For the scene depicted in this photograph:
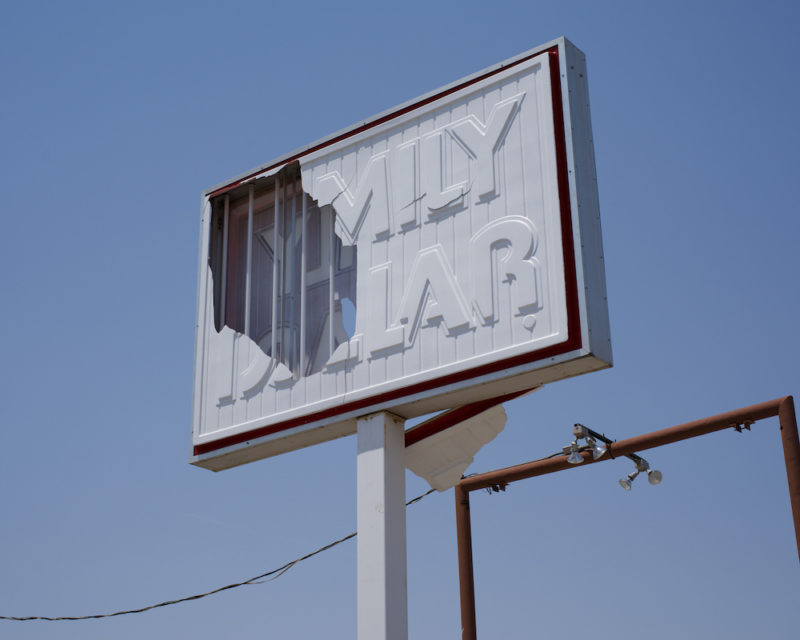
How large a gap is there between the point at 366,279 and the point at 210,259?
1819 millimetres

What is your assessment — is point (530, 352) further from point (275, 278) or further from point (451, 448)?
point (275, 278)

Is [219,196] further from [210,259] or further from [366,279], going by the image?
[366,279]

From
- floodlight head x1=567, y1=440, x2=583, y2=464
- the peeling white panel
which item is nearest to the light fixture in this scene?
floodlight head x1=567, y1=440, x2=583, y2=464

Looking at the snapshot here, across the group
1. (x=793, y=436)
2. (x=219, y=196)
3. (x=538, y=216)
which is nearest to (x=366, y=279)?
(x=538, y=216)

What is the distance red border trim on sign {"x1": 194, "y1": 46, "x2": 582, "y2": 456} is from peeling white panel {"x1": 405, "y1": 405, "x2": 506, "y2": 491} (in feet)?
2.09

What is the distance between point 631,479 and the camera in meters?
11.8

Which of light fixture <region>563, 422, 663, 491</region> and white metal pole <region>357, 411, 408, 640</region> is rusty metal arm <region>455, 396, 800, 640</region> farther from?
white metal pole <region>357, 411, 408, 640</region>

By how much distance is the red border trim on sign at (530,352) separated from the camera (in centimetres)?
716

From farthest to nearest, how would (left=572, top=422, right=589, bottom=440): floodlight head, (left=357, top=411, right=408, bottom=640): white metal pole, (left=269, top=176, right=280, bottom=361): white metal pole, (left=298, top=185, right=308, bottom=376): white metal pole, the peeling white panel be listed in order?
(left=572, top=422, right=589, bottom=440): floodlight head, (left=269, top=176, right=280, bottom=361): white metal pole, (left=298, top=185, right=308, bottom=376): white metal pole, the peeling white panel, (left=357, top=411, right=408, bottom=640): white metal pole

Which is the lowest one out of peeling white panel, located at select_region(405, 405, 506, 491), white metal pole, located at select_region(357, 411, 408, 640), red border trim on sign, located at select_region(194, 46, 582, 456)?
white metal pole, located at select_region(357, 411, 408, 640)

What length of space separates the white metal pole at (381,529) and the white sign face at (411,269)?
0.67 ft

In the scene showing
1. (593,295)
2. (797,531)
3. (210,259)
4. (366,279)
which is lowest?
(797,531)

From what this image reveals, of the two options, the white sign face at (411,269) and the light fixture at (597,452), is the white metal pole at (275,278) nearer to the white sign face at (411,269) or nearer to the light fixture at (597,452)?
the white sign face at (411,269)

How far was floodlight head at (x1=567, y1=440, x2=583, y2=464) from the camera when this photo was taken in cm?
1160
